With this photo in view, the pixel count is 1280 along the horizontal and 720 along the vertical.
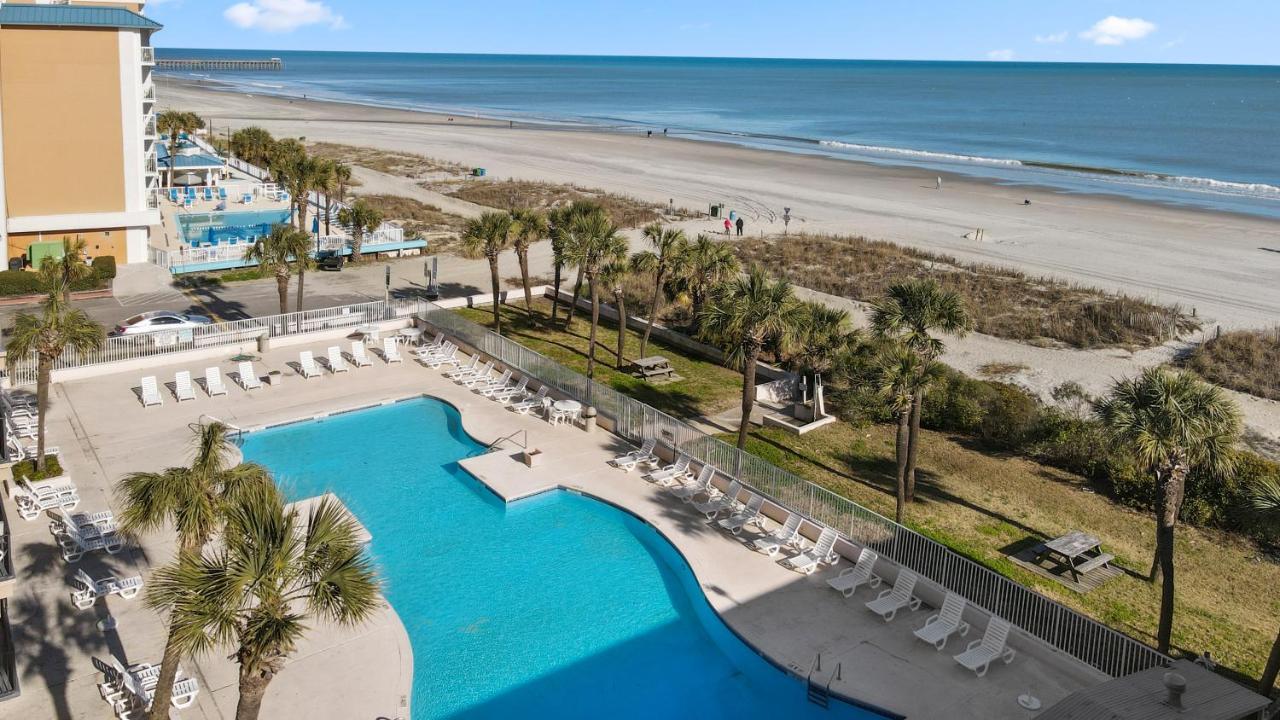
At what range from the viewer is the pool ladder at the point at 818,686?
47.0 feet

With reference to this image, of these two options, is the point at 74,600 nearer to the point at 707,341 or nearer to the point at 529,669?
the point at 529,669

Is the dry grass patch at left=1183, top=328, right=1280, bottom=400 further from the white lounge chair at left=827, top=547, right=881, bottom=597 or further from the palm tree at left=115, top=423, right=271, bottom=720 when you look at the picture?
the palm tree at left=115, top=423, right=271, bottom=720

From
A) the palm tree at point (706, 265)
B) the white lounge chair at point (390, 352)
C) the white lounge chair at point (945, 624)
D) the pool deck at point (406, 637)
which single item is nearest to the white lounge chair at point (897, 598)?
the pool deck at point (406, 637)

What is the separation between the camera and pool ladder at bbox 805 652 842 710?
1432 cm

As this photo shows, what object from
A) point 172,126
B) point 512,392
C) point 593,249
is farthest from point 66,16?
point 172,126

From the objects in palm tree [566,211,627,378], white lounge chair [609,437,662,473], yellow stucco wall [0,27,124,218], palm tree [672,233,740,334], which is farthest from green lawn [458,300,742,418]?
yellow stucco wall [0,27,124,218]

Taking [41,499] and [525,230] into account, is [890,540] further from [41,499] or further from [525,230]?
[525,230]

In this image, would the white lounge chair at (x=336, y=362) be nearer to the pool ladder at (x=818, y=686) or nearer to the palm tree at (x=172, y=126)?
the pool ladder at (x=818, y=686)

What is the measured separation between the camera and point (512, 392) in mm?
26609

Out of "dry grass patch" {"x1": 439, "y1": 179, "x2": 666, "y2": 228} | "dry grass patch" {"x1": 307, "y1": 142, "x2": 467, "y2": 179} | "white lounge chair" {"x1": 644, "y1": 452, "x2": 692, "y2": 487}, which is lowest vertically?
"white lounge chair" {"x1": 644, "y1": 452, "x2": 692, "y2": 487}

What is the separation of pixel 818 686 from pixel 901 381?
6.75m

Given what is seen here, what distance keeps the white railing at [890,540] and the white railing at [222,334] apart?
854 cm

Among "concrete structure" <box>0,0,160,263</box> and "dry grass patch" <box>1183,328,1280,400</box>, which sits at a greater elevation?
"concrete structure" <box>0,0,160,263</box>

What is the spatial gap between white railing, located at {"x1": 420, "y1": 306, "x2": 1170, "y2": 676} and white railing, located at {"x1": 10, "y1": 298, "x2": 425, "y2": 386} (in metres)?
8.54
